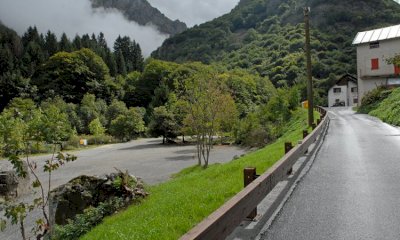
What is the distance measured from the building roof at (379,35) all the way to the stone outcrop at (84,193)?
51.2 metres

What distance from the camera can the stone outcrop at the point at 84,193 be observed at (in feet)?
43.2

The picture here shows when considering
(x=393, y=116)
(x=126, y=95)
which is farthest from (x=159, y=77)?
(x=393, y=116)

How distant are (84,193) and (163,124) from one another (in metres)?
49.9

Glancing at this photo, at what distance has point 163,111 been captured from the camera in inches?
2527

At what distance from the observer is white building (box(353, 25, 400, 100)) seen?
179ft

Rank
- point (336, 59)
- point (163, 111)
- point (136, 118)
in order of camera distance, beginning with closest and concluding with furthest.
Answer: point (163, 111) < point (136, 118) < point (336, 59)

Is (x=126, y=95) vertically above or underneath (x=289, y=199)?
above

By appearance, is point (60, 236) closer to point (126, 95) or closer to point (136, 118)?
point (136, 118)

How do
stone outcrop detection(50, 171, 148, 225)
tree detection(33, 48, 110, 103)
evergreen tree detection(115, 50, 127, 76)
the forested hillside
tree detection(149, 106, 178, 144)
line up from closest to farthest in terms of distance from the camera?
stone outcrop detection(50, 171, 148, 225)
tree detection(149, 106, 178, 144)
tree detection(33, 48, 110, 103)
the forested hillside
evergreen tree detection(115, 50, 127, 76)

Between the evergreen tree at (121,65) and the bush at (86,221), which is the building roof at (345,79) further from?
the bush at (86,221)

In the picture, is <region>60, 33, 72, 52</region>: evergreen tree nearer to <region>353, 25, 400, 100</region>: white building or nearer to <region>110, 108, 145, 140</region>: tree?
<region>110, 108, 145, 140</region>: tree

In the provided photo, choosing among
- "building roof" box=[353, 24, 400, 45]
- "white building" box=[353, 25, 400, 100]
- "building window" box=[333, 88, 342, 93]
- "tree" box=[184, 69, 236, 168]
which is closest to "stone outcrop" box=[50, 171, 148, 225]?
"tree" box=[184, 69, 236, 168]

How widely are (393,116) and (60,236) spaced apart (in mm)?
26469

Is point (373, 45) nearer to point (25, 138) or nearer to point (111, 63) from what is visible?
point (25, 138)
